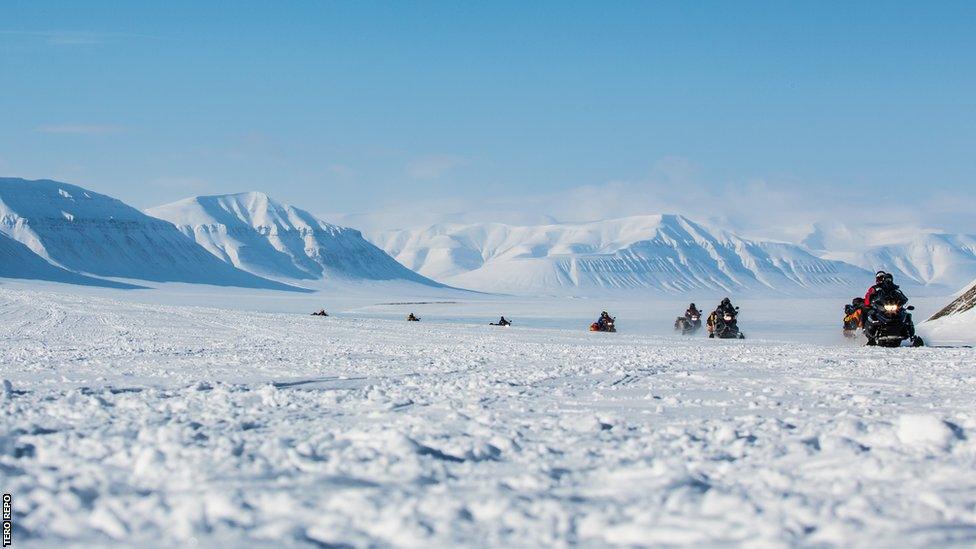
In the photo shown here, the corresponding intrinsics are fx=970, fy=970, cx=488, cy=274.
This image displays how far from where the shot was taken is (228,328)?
27328 mm

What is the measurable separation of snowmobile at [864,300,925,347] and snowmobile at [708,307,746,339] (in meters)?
7.59

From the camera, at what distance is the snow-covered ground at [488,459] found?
14.2ft

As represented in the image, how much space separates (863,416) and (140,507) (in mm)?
5483

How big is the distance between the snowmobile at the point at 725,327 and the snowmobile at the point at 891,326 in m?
7.59

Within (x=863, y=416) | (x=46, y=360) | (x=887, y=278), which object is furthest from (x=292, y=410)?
(x=887, y=278)

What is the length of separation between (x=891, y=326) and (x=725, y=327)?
8.16 meters

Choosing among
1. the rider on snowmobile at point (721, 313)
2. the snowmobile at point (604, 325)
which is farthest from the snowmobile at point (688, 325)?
the rider on snowmobile at point (721, 313)

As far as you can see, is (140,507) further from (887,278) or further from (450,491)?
(887,278)

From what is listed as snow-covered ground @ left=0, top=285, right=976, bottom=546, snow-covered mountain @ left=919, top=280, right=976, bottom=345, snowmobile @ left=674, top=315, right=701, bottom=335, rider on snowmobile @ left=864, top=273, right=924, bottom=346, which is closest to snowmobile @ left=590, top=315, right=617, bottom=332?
snowmobile @ left=674, top=315, right=701, bottom=335

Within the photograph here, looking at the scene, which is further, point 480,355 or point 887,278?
point 887,278

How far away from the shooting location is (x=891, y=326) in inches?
746

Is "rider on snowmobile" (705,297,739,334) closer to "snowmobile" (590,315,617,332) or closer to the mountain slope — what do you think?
"snowmobile" (590,315,617,332)

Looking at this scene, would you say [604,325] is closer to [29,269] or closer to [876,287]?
[876,287]

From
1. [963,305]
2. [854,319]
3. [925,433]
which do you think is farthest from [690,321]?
[925,433]
